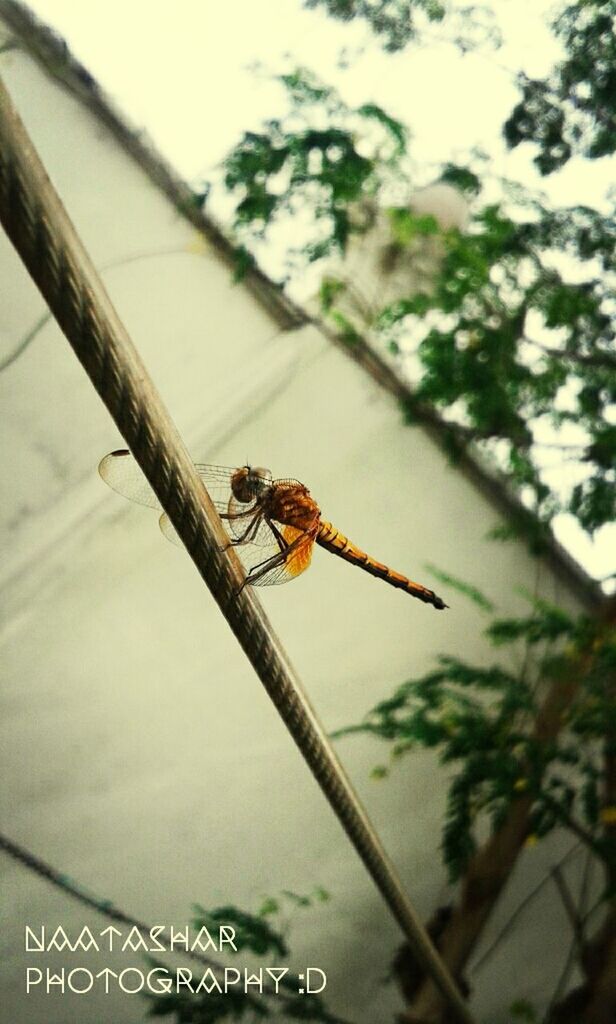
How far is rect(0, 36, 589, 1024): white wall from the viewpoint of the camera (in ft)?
4.89

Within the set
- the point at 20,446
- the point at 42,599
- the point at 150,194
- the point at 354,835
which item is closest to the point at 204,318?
the point at 150,194

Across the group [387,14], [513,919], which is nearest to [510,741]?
[513,919]

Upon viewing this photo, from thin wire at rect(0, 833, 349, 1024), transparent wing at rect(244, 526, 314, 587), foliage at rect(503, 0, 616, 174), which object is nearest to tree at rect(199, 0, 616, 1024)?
foliage at rect(503, 0, 616, 174)

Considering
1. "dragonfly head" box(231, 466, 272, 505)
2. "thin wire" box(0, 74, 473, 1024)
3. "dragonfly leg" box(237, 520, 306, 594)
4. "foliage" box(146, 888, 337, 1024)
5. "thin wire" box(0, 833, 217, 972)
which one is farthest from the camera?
"thin wire" box(0, 833, 217, 972)

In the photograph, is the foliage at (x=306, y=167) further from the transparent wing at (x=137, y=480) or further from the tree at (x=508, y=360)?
the transparent wing at (x=137, y=480)

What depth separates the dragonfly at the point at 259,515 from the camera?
0.67 meters

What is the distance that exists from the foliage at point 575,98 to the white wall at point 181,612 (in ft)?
2.43

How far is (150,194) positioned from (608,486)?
1250 mm

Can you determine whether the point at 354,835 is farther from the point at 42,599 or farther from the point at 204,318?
the point at 204,318

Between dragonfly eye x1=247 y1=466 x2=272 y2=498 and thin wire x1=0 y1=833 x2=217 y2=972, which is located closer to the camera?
dragonfly eye x1=247 y1=466 x2=272 y2=498

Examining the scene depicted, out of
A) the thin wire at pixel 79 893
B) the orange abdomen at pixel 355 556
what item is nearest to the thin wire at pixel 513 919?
the thin wire at pixel 79 893

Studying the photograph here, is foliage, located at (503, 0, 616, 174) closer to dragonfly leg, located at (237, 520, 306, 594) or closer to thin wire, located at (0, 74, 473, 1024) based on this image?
dragonfly leg, located at (237, 520, 306, 594)

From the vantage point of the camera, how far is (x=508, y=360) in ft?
4.87

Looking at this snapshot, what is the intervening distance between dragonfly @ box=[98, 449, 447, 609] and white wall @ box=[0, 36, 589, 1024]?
0.52m
